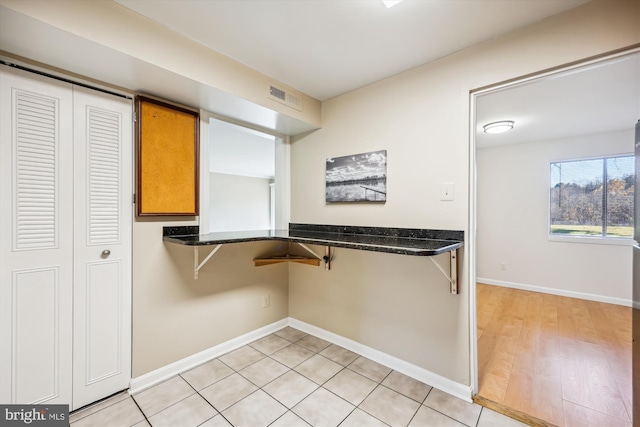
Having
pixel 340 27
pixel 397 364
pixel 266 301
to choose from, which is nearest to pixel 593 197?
pixel 397 364

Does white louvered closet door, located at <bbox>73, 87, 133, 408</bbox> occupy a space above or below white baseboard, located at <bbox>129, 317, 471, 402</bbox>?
above

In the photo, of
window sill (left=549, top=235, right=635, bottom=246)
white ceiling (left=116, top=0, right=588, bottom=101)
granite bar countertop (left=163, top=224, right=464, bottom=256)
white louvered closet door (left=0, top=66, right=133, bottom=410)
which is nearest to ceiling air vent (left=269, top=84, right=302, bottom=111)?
white ceiling (left=116, top=0, right=588, bottom=101)

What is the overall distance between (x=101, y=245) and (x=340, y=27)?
1960 mm

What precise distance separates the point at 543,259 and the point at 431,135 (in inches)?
139

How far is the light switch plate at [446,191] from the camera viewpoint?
1.84m

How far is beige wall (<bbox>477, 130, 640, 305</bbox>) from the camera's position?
11.7 feet

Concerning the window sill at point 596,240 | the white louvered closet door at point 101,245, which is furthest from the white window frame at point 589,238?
the white louvered closet door at point 101,245

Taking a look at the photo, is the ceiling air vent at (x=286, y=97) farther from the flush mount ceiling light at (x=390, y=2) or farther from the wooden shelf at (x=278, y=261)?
the wooden shelf at (x=278, y=261)

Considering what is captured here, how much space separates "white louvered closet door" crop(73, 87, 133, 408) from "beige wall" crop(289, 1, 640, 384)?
151cm

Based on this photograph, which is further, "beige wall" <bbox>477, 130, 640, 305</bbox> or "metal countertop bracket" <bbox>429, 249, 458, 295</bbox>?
"beige wall" <bbox>477, 130, 640, 305</bbox>

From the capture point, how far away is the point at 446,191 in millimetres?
1860

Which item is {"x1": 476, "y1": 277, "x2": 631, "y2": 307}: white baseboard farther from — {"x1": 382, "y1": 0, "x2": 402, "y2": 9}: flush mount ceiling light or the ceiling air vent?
{"x1": 382, "y1": 0, "x2": 402, "y2": 9}: flush mount ceiling light

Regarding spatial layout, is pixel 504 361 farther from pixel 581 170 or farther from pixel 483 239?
pixel 581 170

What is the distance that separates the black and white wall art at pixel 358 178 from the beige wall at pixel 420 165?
66mm
